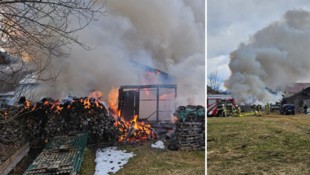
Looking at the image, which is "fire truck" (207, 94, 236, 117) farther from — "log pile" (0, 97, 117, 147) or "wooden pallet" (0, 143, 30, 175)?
"wooden pallet" (0, 143, 30, 175)

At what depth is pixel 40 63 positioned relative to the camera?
2.93 m

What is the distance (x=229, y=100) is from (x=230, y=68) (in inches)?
11.2

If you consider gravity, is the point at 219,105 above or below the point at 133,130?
above

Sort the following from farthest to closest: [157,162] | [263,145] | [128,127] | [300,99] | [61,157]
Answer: [128,127] < [157,162] < [61,157] < [263,145] < [300,99]

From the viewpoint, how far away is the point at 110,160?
3.54 meters

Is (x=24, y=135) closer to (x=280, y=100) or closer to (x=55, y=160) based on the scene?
(x=55, y=160)

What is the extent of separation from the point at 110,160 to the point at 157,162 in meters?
0.56

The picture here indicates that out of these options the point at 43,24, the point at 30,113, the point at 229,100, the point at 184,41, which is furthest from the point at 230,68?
the point at 30,113

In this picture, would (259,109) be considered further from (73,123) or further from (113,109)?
(73,123)

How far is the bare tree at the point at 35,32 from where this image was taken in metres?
2.49

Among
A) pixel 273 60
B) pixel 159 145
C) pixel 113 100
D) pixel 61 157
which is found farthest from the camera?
pixel 159 145

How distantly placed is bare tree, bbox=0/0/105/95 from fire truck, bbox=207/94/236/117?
155cm

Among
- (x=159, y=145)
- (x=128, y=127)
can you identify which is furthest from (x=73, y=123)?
(x=159, y=145)

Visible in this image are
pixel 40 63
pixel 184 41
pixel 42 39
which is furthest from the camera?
pixel 184 41
